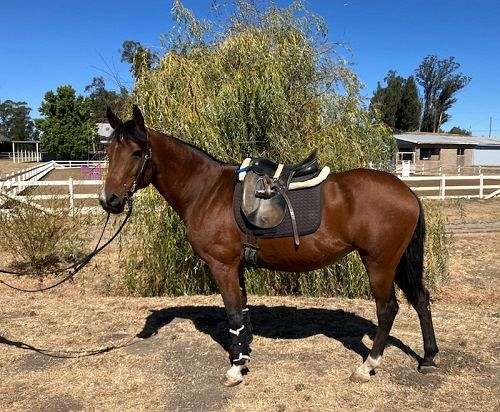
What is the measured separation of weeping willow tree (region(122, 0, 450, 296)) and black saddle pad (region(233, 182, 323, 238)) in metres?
3.04

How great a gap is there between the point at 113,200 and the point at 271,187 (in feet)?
4.37

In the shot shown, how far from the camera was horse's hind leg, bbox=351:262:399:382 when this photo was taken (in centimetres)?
409

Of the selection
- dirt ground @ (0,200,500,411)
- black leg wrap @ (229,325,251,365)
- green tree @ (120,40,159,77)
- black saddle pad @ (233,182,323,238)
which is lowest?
dirt ground @ (0,200,500,411)

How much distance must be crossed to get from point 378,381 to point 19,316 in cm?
461

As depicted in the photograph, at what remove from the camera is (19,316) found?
6.22 meters

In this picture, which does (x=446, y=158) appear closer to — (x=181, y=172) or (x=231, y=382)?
(x=181, y=172)

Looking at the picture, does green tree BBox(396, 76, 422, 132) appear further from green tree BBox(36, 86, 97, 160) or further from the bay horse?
the bay horse

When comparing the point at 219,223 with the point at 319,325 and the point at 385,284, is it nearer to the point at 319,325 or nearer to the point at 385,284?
the point at 385,284

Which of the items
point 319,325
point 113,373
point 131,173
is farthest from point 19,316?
point 319,325

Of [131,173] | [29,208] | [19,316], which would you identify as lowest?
[19,316]

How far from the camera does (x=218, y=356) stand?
4.79 metres

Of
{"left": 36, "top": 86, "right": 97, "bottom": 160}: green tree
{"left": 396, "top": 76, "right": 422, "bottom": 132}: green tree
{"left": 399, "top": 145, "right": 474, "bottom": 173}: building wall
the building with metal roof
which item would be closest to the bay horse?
the building with metal roof

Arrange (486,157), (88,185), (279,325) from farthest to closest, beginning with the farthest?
1. (486,157)
2. (88,185)
3. (279,325)


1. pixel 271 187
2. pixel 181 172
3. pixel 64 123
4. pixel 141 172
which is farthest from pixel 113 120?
pixel 64 123
